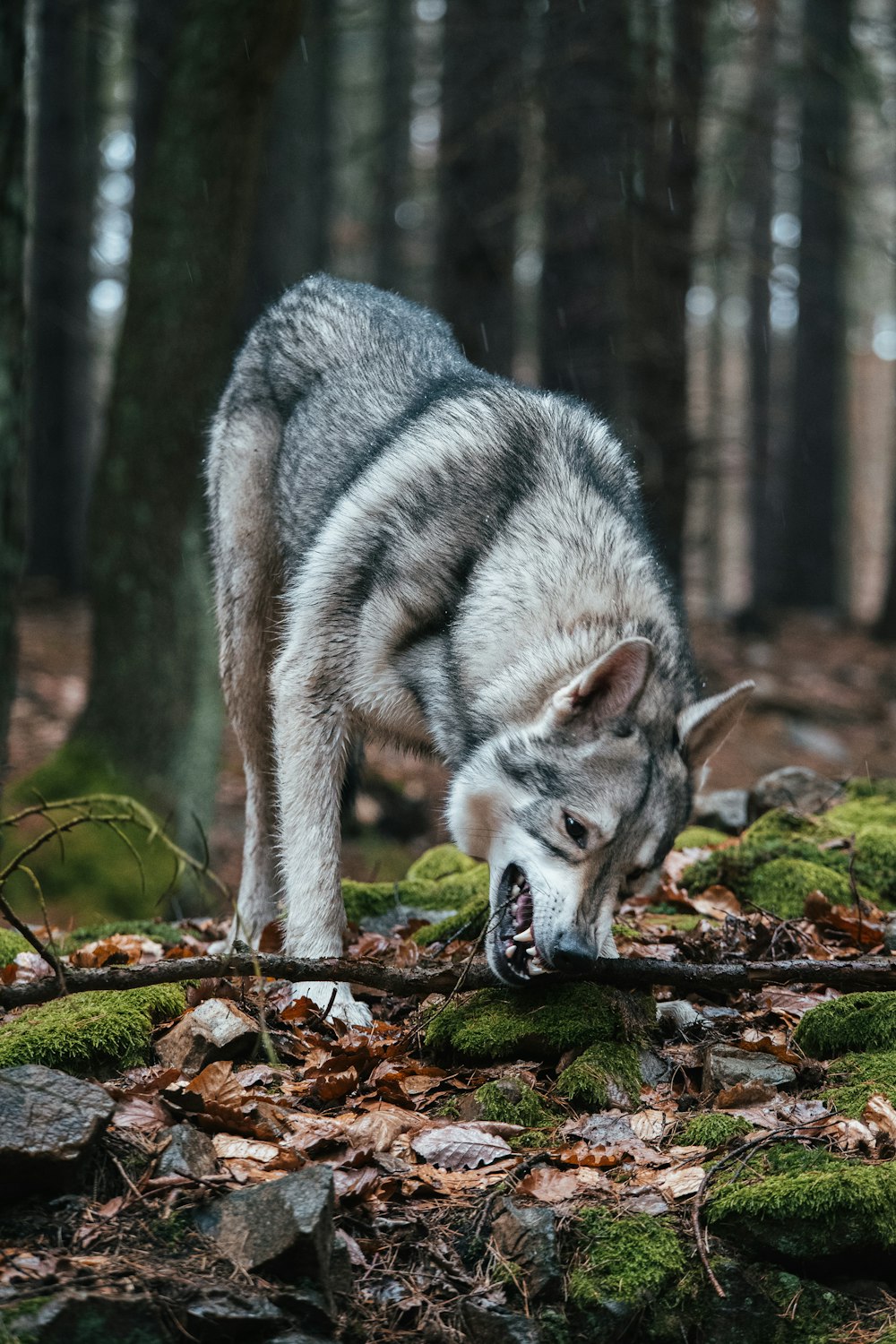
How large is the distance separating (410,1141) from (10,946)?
2.08 metres

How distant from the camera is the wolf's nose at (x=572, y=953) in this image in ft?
11.9

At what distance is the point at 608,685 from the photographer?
152 inches

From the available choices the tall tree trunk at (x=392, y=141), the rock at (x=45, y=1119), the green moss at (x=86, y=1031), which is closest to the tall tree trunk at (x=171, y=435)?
the green moss at (x=86, y=1031)

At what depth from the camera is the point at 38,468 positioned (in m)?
18.5

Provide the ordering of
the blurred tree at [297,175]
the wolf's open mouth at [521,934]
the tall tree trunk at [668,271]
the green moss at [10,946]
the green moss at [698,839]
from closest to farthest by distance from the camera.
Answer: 1. the wolf's open mouth at [521,934]
2. the green moss at [10,946]
3. the green moss at [698,839]
4. the tall tree trunk at [668,271]
5. the blurred tree at [297,175]

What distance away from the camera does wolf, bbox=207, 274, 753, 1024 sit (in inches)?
152

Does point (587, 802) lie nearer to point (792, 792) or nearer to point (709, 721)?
point (709, 721)

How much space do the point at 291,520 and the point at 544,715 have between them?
192 centimetres

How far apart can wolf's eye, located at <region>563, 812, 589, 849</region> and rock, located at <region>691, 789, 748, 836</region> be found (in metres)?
3.03

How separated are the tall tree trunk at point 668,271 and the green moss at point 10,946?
585 centimetres

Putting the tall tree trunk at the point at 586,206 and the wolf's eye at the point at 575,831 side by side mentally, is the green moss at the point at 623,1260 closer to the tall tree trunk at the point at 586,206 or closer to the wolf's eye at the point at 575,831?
the wolf's eye at the point at 575,831

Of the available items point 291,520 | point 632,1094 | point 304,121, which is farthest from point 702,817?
point 304,121

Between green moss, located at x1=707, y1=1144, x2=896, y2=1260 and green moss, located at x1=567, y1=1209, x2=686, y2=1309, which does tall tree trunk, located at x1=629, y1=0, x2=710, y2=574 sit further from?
green moss, located at x1=567, y1=1209, x2=686, y2=1309

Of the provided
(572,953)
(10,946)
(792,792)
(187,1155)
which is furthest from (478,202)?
(187,1155)
